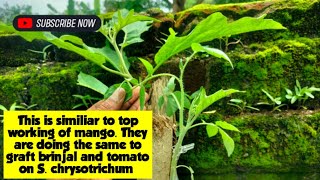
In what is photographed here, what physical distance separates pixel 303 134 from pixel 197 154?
30 centimetres

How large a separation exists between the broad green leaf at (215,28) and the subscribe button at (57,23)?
0.89 feet

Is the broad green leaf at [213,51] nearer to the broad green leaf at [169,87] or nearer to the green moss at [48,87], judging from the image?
the broad green leaf at [169,87]

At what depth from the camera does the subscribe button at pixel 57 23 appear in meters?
1.05

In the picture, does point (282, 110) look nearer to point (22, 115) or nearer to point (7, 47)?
point (22, 115)

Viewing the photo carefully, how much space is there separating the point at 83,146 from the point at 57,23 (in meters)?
0.34

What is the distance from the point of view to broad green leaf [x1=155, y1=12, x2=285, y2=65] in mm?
854

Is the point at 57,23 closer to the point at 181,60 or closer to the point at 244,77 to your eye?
the point at 181,60

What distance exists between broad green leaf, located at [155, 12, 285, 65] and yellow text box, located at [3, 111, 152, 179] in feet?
0.59

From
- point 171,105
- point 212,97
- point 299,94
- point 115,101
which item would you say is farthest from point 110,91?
point 299,94

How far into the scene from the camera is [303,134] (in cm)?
115

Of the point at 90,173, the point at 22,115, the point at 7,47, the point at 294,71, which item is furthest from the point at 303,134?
the point at 7,47

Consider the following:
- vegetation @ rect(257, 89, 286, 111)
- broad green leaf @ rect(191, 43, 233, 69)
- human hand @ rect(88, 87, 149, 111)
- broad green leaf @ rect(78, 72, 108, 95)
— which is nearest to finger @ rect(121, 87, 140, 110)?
human hand @ rect(88, 87, 149, 111)

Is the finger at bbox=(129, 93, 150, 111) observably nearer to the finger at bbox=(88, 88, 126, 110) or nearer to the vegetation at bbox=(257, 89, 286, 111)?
the finger at bbox=(88, 88, 126, 110)

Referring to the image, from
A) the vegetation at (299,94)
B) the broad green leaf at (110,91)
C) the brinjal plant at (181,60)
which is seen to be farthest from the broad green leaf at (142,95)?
the vegetation at (299,94)
